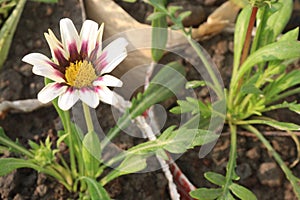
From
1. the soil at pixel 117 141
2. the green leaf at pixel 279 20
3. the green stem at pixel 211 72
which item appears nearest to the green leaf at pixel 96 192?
the soil at pixel 117 141

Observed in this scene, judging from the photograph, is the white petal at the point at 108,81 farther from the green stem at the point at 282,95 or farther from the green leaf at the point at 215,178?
the green stem at the point at 282,95

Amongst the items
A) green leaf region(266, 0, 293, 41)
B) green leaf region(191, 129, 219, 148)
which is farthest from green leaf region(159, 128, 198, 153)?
green leaf region(266, 0, 293, 41)

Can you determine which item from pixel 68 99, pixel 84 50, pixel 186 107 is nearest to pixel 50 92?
pixel 68 99

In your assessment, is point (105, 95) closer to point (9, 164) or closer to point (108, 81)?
point (108, 81)

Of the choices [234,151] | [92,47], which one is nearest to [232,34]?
[234,151]

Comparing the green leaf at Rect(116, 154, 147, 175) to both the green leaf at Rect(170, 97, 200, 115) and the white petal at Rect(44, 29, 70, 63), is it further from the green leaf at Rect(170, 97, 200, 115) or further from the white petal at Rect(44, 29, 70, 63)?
the white petal at Rect(44, 29, 70, 63)

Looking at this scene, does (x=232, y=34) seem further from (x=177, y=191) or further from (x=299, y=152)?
(x=177, y=191)
